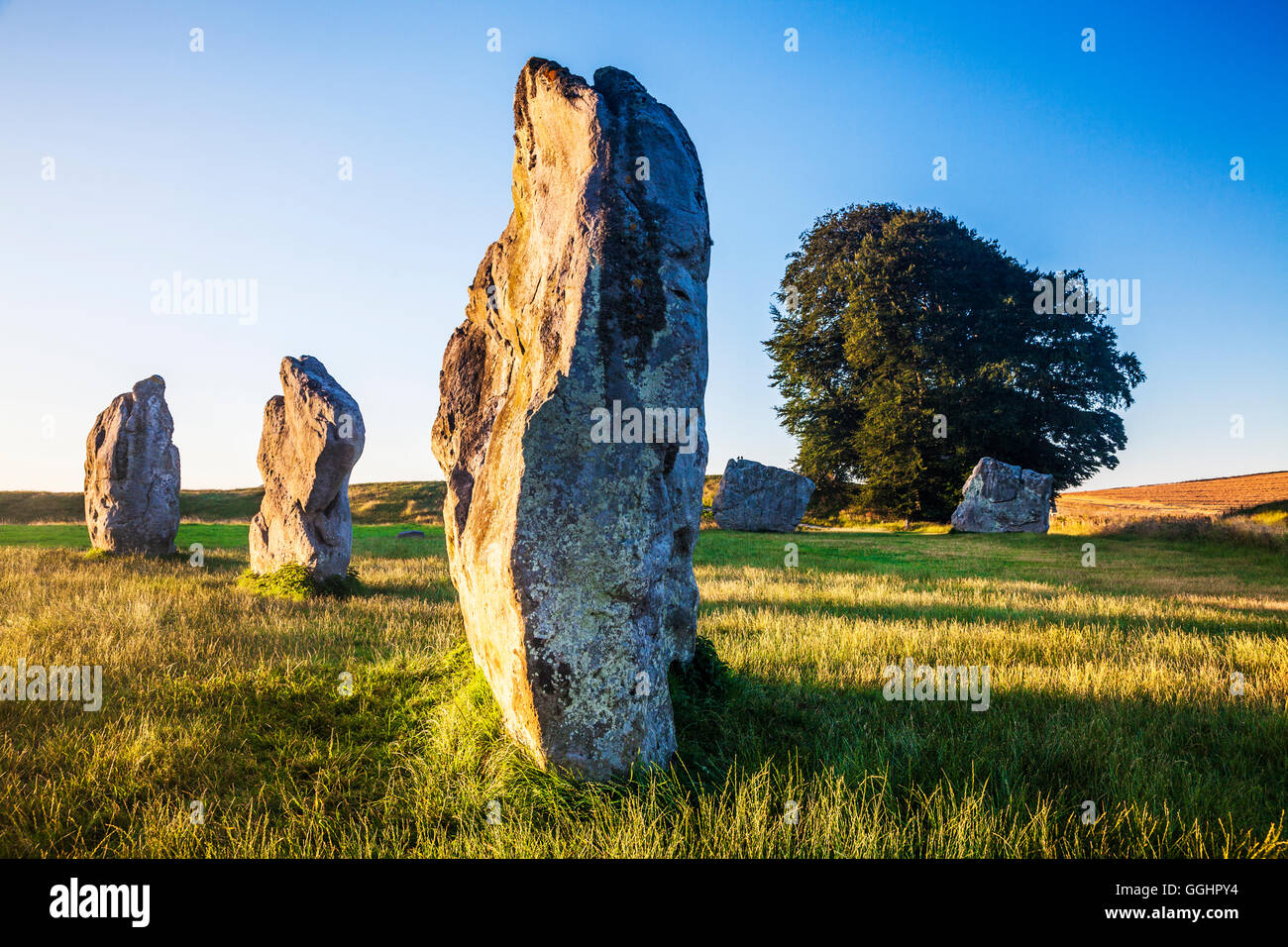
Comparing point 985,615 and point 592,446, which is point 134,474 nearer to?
point 592,446

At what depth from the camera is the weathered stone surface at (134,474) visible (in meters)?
16.1

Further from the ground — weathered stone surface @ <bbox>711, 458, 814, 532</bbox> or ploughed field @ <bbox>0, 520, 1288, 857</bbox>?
weathered stone surface @ <bbox>711, 458, 814, 532</bbox>

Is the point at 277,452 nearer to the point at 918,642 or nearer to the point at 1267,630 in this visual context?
the point at 918,642

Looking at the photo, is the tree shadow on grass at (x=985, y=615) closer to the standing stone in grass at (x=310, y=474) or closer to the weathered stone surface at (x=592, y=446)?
the weathered stone surface at (x=592, y=446)

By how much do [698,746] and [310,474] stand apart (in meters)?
9.96

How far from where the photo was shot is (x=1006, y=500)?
1129 inches

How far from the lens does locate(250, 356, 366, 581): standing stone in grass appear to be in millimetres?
11938

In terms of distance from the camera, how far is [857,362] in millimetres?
33156

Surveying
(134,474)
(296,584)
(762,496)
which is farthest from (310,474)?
(762,496)

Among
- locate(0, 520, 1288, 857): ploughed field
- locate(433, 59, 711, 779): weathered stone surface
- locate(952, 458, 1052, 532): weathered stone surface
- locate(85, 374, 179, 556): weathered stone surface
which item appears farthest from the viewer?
locate(952, 458, 1052, 532): weathered stone surface

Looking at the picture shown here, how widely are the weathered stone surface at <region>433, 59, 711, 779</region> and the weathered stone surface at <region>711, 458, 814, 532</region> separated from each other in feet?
87.6

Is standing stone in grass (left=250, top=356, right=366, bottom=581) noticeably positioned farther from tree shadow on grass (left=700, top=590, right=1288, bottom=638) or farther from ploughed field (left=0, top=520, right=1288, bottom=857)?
tree shadow on grass (left=700, top=590, right=1288, bottom=638)

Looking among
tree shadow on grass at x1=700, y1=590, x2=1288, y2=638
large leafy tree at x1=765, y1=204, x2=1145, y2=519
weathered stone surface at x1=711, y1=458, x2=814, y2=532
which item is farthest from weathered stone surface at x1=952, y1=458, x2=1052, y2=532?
tree shadow on grass at x1=700, y1=590, x2=1288, y2=638

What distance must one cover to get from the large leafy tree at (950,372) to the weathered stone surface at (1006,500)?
242 centimetres
